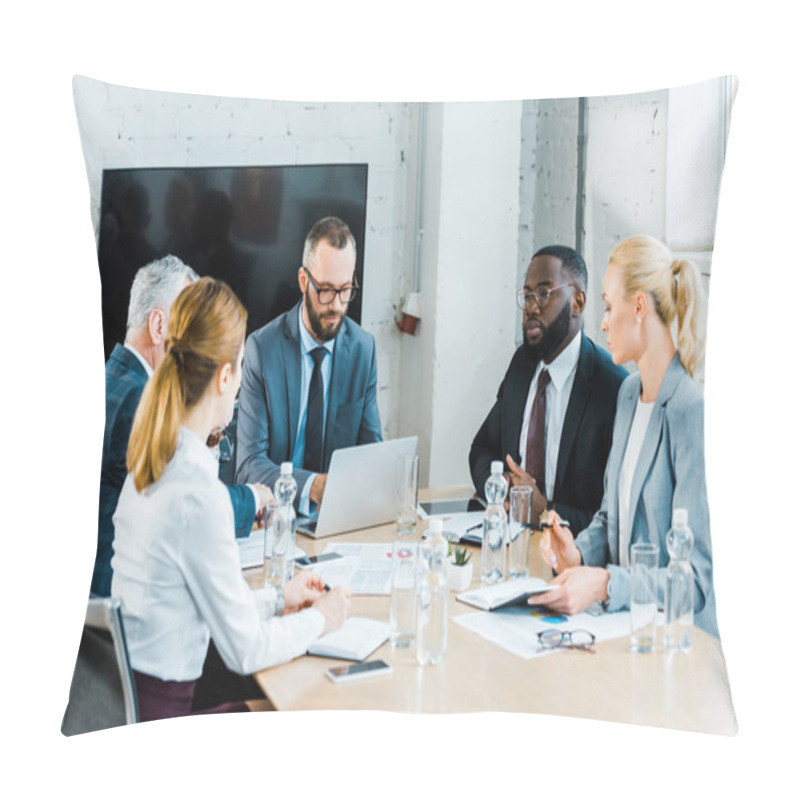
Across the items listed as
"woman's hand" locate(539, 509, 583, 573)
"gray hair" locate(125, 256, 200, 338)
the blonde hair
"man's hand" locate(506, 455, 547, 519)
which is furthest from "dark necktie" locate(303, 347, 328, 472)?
the blonde hair

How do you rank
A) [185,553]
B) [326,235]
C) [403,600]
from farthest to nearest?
[326,235]
[403,600]
[185,553]

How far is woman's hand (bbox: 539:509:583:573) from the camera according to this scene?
80.7 inches

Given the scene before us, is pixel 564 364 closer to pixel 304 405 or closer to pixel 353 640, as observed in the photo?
pixel 304 405

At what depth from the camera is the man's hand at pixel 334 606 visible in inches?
77.8

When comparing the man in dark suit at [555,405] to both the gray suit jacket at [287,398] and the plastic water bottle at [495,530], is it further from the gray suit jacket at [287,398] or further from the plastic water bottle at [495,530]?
the gray suit jacket at [287,398]

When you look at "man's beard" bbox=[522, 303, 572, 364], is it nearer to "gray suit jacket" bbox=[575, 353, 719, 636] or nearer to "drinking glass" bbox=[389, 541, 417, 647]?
"gray suit jacket" bbox=[575, 353, 719, 636]

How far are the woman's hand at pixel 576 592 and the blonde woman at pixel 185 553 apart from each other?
474 mm

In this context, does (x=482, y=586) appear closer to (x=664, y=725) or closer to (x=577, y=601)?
(x=577, y=601)

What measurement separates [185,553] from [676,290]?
121 cm

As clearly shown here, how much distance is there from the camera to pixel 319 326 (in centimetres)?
211

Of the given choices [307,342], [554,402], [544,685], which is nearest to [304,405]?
[307,342]

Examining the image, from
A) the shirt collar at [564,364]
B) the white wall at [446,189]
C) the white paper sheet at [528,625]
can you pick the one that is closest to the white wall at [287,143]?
the white wall at [446,189]

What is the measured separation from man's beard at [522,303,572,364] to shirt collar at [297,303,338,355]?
1.53ft

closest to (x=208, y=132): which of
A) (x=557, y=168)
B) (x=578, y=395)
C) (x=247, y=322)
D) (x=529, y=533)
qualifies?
(x=247, y=322)
